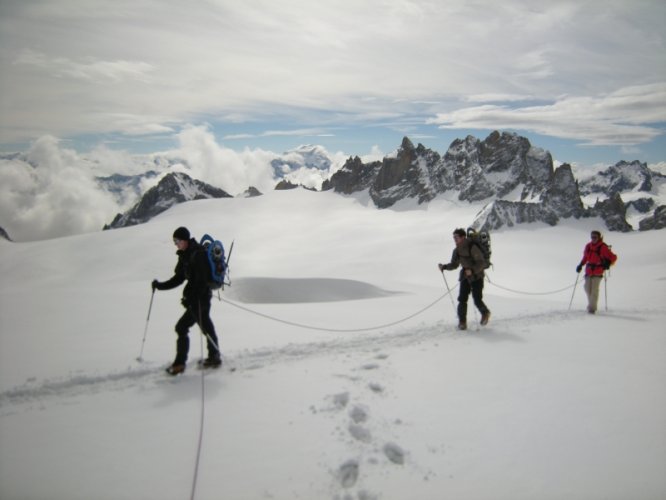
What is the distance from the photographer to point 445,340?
8461 millimetres

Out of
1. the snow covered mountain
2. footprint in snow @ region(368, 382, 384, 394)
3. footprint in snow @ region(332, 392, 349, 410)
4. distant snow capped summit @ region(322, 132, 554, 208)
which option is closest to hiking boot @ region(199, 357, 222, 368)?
footprint in snow @ region(332, 392, 349, 410)

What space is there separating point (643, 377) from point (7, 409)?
1030 cm

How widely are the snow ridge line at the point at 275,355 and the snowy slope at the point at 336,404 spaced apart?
5 centimetres

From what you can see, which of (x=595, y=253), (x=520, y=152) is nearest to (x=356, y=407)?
(x=595, y=253)

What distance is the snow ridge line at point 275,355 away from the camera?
6.07m

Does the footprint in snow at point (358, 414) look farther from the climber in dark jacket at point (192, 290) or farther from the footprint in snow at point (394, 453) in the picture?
the climber in dark jacket at point (192, 290)

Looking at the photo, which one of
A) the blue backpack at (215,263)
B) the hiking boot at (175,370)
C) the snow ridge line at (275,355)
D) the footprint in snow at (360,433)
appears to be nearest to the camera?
the footprint in snow at (360,433)

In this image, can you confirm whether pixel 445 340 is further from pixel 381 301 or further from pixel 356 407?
Answer: pixel 381 301

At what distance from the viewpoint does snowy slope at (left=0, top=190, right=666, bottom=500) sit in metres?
4.07

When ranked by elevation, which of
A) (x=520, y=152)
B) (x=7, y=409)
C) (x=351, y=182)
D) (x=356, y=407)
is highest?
(x=520, y=152)

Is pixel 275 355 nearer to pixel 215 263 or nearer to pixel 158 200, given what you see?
pixel 215 263

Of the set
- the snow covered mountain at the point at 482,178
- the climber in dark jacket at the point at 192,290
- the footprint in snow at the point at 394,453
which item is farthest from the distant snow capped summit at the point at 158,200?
the footprint in snow at the point at 394,453

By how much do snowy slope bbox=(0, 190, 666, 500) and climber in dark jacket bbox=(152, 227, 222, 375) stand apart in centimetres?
57

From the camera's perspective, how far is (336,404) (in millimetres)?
5492
